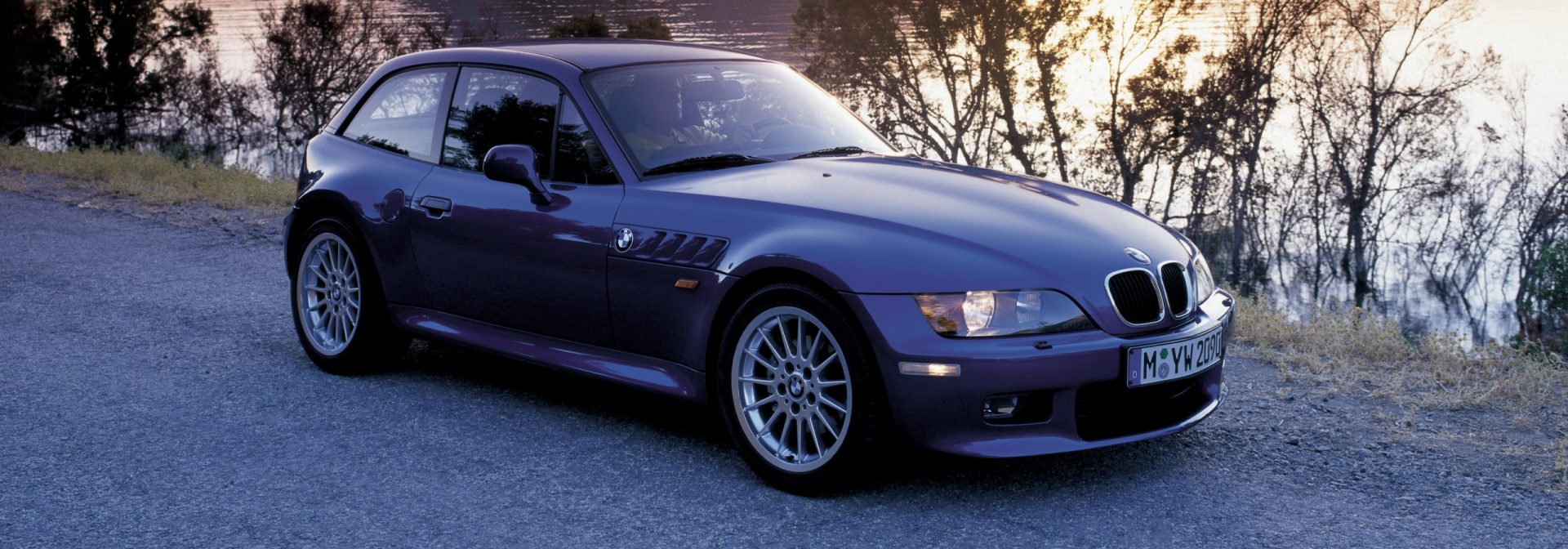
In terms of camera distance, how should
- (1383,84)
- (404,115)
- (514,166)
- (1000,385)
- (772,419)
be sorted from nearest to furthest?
1. (1000,385)
2. (772,419)
3. (514,166)
4. (404,115)
5. (1383,84)

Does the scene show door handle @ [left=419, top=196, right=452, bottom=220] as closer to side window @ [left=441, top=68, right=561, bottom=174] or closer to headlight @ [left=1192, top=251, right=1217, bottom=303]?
side window @ [left=441, top=68, right=561, bottom=174]

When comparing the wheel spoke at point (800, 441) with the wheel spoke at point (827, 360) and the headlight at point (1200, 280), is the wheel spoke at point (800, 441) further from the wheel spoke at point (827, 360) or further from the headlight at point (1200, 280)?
the headlight at point (1200, 280)

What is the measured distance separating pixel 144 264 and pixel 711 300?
232 inches

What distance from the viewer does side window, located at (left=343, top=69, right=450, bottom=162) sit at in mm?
5719

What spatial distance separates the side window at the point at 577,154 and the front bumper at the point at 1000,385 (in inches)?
51.2

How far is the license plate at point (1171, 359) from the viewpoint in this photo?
4.11 meters

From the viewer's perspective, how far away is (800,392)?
14.1ft

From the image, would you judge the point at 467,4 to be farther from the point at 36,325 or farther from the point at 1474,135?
the point at 36,325

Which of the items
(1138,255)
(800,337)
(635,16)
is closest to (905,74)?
(635,16)

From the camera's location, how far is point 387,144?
19.4 feet

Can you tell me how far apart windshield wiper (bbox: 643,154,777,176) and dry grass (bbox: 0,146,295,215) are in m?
7.31

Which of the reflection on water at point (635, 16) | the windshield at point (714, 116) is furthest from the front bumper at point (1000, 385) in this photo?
the reflection on water at point (635, 16)

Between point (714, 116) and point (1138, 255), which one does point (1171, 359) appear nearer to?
point (1138, 255)

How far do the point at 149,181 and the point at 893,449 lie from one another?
442 inches
